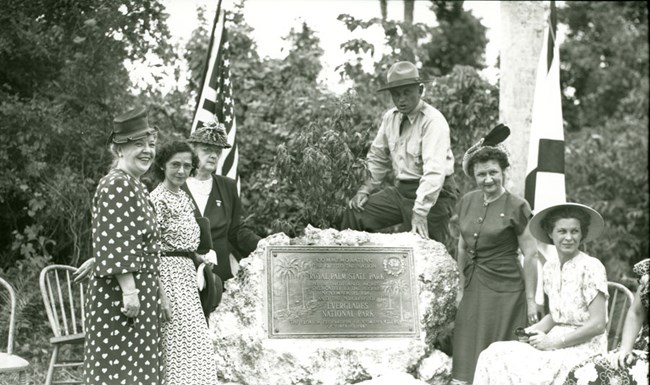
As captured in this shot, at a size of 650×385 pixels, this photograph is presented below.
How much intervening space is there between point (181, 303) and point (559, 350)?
2388mm

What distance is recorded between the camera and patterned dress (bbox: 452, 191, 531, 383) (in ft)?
20.4

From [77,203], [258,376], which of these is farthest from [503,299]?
[77,203]

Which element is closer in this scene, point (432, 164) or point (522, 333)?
point (522, 333)

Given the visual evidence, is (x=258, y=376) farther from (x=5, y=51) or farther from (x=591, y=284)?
(x=5, y=51)

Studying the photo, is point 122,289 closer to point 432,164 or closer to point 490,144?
point 432,164

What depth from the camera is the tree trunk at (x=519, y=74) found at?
9.58 m

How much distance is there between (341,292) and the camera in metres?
6.64

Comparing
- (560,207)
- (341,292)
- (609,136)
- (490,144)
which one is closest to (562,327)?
(560,207)

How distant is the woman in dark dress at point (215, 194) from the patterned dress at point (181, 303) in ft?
3.62

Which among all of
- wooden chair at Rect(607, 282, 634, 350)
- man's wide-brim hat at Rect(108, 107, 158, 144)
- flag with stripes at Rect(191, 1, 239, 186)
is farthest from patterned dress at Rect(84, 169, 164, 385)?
wooden chair at Rect(607, 282, 634, 350)

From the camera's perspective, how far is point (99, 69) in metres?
9.34

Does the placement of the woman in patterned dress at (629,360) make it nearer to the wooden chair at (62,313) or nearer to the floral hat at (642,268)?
the floral hat at (642,268)

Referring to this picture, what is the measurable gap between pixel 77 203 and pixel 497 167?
15.3 feet

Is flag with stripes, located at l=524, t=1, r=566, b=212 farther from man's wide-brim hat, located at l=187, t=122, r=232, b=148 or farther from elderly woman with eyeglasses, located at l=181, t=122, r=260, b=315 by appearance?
man's wide-brim hat, located at l=187, t=122, r=232, b=148
